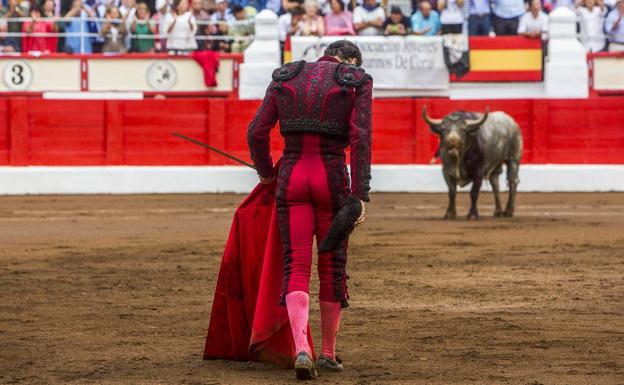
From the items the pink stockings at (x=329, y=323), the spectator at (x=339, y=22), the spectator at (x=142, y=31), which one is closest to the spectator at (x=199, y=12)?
the spectator at (x=142, y=31)

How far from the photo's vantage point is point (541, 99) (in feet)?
60.2

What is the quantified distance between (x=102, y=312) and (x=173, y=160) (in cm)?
1084

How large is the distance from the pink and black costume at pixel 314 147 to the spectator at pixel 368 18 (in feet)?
44.8

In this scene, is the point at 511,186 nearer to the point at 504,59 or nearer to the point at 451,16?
the point at 451,16

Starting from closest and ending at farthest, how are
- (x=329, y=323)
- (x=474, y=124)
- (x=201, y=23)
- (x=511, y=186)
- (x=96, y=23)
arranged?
(x=329, y=323), (x=474, y=124), (x=511, y=186), (x=201, y=23), (x=96, y=23)

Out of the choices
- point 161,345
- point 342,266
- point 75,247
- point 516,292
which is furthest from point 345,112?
point 75,247

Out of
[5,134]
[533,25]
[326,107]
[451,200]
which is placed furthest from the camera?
[533,25]

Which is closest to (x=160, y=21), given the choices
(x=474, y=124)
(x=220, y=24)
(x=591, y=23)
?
(x=220, y=24)

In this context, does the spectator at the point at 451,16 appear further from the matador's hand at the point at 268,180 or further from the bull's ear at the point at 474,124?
the matador's hand at the point at 268,180

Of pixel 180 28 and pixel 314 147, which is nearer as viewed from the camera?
pixel 314 147

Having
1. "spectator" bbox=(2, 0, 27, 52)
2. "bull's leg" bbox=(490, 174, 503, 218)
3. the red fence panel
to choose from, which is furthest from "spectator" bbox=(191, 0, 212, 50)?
"bull's leg" bbox=(490, 174, 503, 218)

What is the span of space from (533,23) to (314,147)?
14.6 meters

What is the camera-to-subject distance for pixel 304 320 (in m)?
5.28

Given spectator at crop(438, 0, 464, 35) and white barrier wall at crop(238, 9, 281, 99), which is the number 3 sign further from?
spectator at crop(438, 0, 464, 35)
